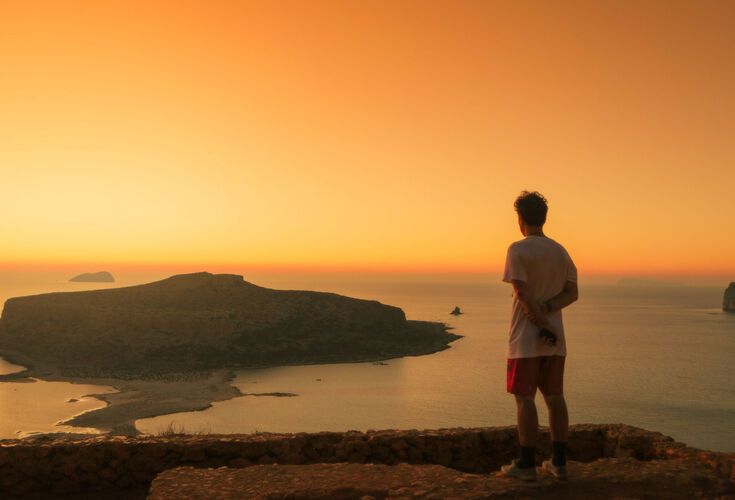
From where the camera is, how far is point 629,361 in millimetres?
87438

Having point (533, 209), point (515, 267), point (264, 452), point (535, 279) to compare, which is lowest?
point (264, 452)

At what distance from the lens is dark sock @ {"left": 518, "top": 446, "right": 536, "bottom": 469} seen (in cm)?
533

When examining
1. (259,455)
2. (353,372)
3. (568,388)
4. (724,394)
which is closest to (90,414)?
(353,372)

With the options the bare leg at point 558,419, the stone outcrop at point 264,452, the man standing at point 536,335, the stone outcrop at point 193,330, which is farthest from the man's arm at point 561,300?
the stone outcrop at point 193,330

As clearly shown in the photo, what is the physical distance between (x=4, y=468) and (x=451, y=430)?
553 cm

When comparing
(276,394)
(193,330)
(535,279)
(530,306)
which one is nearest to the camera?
(530,306)

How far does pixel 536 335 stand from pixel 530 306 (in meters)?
0.27

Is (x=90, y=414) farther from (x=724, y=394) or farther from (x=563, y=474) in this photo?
(x=724, y=394)

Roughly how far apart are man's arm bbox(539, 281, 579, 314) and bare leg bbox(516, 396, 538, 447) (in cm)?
77

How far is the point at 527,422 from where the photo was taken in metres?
5.32

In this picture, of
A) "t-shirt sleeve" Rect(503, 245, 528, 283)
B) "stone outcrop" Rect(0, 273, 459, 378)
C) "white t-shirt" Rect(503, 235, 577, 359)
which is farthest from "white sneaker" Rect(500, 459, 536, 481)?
"stone outcrop" Rect(0, 273, 459, 378)

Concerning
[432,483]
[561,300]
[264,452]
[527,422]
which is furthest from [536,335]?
[264,452]

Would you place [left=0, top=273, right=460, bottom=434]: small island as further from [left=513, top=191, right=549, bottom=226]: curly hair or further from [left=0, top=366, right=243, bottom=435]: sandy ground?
[left=513, top=191, right=549, bottom=226]: curly hair

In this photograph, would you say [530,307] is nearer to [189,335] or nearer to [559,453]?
[559,453]
